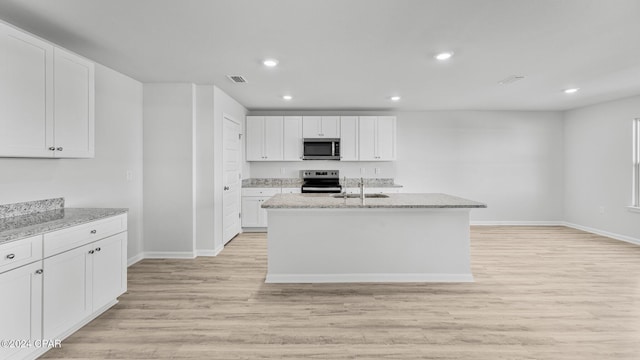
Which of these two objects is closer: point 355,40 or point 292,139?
point 355,40

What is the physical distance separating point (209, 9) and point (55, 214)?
2127 mm

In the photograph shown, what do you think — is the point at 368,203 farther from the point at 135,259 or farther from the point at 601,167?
the point at 601,167

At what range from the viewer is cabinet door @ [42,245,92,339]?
2068mm

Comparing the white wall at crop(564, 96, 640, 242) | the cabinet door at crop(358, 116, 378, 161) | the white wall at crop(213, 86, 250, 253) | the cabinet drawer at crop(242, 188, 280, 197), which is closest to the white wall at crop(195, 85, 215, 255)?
the white wall at crop(213, 86, 250, 253)

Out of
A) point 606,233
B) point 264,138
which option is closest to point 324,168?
point 264,138

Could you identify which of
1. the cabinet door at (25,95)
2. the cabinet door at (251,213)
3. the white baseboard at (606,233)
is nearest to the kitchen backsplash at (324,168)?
the cabinet door at (251,213)

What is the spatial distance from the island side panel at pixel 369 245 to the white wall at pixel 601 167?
12.7ft

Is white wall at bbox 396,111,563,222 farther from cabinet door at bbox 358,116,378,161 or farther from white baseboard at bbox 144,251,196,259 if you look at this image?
white baseboard at bbox 144,251,196,259

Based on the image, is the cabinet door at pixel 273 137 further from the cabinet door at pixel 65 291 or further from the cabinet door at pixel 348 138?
the cabinet door at pixel 65 291

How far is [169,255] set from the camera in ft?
14.0

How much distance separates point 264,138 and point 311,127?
0.93 meters

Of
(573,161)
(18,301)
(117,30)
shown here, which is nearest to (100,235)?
(18,301)

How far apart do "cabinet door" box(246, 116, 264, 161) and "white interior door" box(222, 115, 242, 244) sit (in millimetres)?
353

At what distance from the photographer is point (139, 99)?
4141 mm
